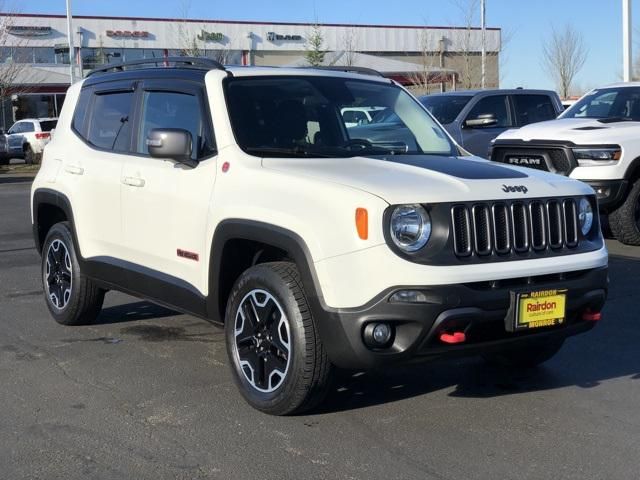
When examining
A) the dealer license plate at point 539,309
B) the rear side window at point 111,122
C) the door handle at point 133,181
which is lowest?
the dealer license plate at point 539,309

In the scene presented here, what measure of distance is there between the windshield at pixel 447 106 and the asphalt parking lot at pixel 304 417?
24.7ft

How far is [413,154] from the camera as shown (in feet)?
18.0

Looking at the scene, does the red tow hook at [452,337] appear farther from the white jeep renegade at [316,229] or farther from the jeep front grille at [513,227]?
the jeep front grille at [513,227]

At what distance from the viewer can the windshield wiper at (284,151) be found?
507 cm

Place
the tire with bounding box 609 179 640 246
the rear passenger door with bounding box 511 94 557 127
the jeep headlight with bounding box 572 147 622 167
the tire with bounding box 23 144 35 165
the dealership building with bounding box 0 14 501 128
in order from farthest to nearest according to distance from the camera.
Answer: the dealership building with bounding box 0 14 501 128 → the tire with bounding box 23 144 35 165 → the rear passenger door with bounding box 511 94 557 127 → the tire with bounding box 609 179 640 246 → the jeep headlight with bounding box 572 147 622 167

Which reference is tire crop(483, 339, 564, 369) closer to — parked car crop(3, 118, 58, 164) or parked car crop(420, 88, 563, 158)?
parked car crop(420, 88, 563, 158)

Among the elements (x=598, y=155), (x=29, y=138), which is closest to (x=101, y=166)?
(x=598, y=155)

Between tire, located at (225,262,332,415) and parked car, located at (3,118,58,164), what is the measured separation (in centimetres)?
2787

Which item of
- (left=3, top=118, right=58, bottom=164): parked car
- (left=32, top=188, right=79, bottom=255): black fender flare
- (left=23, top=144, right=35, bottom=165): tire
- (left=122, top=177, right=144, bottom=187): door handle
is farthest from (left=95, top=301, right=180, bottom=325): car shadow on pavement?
(left=23, top=144, right=35, bottom=165): tire

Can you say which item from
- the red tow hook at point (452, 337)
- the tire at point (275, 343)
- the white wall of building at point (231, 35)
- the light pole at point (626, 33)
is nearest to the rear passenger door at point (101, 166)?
the tire at point (275, 343)

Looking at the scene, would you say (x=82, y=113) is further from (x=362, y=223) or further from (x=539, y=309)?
(x=539, y=309)

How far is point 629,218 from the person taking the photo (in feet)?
33.5

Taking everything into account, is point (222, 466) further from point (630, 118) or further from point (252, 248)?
point (630, 118)

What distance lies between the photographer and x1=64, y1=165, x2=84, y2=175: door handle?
6.41 m
